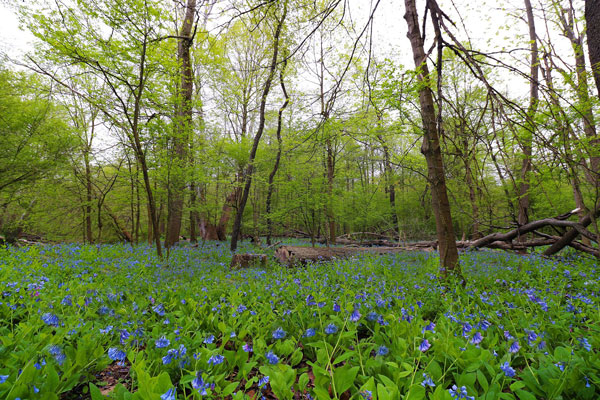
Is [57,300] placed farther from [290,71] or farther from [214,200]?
[290,71]

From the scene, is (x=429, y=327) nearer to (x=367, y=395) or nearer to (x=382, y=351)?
(x=382, y=351)

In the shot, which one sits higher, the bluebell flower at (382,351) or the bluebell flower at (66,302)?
the bluebell flower at (66,302)

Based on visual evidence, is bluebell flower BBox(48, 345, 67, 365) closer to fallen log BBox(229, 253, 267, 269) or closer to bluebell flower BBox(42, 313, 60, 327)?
bluebell flower BBox(42, 313, 60, 327)

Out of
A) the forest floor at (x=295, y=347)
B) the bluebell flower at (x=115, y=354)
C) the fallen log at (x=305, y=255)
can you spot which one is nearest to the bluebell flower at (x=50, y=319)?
the forest floor at (x=295, y=347)

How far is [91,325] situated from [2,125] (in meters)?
7.35

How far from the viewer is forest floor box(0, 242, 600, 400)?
3.81ft

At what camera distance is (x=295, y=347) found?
1.87 meters

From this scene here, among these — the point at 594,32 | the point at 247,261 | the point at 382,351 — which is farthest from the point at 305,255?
the point at 594,32

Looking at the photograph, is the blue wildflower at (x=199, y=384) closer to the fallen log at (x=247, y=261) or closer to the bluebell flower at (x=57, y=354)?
the bluebell flower at (x=57, y=354)

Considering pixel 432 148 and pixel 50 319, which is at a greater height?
pixel 432 148

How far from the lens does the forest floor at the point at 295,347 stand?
116 centimetres

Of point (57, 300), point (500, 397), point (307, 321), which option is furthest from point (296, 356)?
point (57, 300)

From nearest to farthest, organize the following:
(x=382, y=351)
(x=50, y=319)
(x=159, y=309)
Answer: (x=382, y=351), (x=50, y=319), (x=159, y=309)

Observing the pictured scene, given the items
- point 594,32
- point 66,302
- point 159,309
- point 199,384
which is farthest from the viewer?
point 594,32
